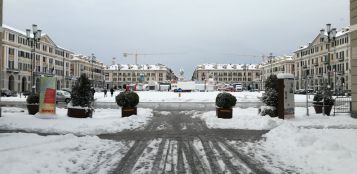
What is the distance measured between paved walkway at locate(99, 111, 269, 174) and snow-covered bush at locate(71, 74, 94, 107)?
6370 millimetres

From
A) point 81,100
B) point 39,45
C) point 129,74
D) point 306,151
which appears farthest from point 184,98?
point 129,74

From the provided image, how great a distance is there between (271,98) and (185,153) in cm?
1144

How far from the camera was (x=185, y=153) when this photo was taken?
9.70 meters

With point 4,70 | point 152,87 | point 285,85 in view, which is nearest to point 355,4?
point 285,85

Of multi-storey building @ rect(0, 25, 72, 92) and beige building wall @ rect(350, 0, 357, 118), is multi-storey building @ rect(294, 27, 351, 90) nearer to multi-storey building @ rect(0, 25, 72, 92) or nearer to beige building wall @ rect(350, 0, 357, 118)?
beige building wall @ rect(350, 0, 357, 118)

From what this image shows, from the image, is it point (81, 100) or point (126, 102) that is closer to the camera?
point (81, 100)

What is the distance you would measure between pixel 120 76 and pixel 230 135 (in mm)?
168227

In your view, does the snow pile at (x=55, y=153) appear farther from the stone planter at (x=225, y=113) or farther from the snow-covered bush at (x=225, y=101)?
the stone planter at (x=225, y=113)

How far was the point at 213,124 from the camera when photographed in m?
17.7

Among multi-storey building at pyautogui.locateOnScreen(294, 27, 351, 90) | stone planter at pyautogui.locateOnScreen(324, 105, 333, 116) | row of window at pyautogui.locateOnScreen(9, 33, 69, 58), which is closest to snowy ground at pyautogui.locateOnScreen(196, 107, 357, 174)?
stone planter at pyautogui.locateOnScreen(324, 105, 333, 116)

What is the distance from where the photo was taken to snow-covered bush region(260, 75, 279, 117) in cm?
1977

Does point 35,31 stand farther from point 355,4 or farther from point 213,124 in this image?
point 355,4

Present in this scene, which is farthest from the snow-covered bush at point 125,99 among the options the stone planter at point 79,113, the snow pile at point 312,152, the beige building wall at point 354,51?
the beige building wall at point 354,51

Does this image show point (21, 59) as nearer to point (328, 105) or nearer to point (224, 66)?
point (328, 105)
